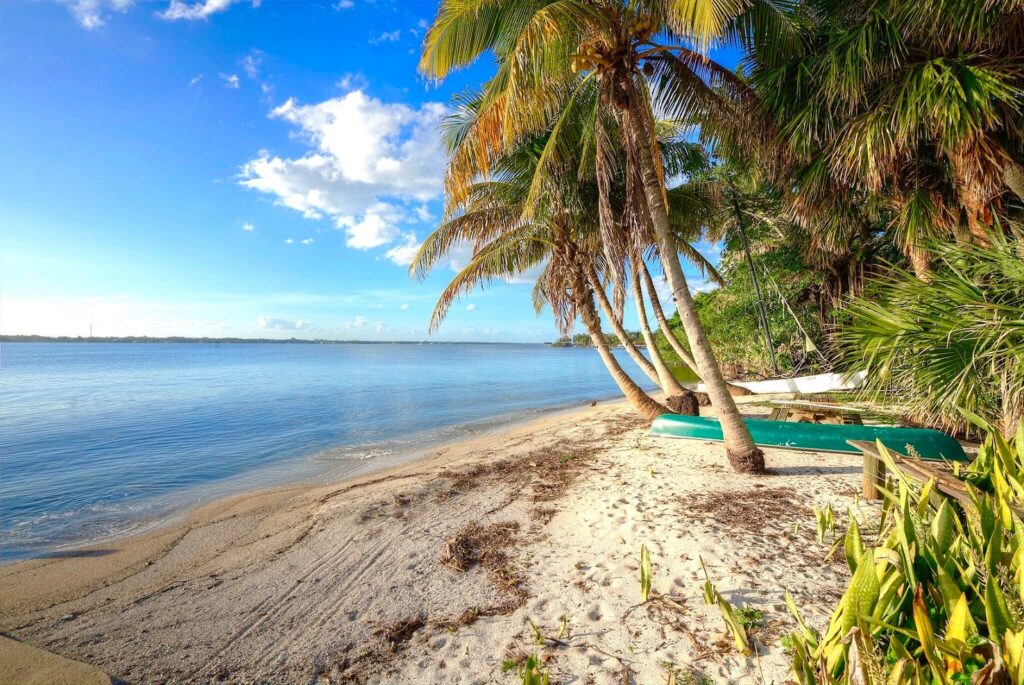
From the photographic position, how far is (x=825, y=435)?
679 cm

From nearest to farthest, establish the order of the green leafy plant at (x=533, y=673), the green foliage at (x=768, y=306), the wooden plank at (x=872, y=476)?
the green leafy plant at (x=533, y=673) < the wooden plank at (x=872, y=476) < the green foliage at (x=768, y=306)

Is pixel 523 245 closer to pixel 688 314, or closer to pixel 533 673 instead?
pixel 688 314

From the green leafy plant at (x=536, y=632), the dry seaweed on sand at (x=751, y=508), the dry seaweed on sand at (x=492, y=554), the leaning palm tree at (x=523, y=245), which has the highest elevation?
the leaning palm tree at (x=523, y=245)

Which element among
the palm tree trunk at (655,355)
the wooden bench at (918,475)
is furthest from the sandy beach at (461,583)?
the palm tree trunk at (655,355)

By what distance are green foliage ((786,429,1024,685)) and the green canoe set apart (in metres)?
4.33

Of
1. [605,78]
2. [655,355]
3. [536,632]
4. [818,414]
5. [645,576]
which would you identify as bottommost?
[536,632]

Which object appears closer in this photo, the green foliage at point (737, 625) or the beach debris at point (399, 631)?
the green foliage at point (737, 625)

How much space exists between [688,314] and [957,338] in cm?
263

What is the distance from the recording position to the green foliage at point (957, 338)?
4.07 metres

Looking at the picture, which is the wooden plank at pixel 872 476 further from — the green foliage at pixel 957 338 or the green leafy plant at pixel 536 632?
the green leafy plant at pixel 536 632

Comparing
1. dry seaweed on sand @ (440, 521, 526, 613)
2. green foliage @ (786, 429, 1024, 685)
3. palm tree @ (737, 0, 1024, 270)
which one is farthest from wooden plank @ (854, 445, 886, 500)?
dry seaweed on sand @ (440, 521, 526, 613)

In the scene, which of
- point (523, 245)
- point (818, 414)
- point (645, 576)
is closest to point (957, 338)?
point (645, 576)

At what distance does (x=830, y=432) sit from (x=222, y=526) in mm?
9145

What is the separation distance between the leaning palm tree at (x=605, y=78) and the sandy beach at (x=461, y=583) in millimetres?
1977
